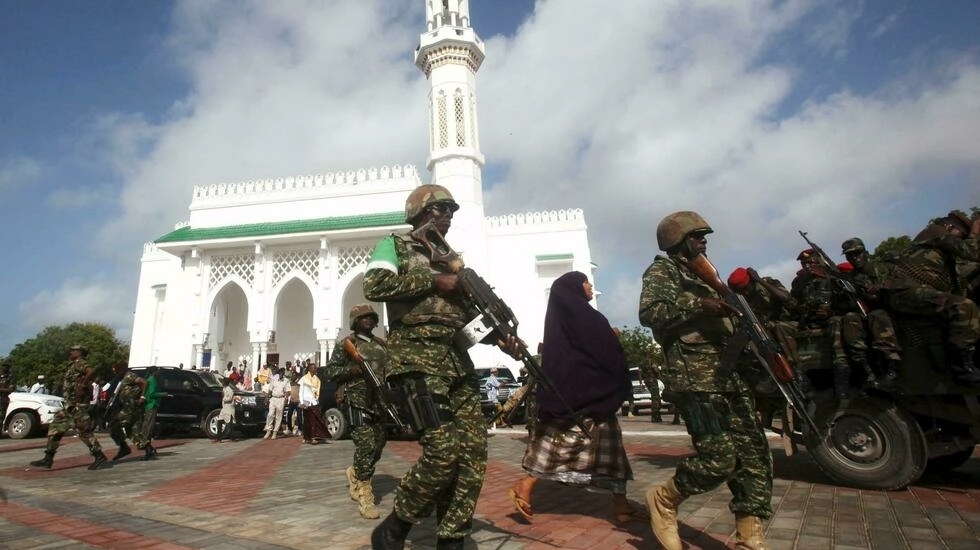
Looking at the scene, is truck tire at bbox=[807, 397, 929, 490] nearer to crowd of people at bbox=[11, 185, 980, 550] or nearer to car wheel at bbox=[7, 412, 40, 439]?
crowd of people at bbox=[11, 185, 980, 550]

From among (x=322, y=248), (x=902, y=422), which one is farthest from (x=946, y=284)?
(x=322, y=248)

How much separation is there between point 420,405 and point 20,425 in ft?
47.0

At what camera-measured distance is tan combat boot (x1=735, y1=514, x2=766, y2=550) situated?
9.12ft

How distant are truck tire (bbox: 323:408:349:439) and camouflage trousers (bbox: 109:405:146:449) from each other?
3443mm

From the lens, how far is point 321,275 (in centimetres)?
2431

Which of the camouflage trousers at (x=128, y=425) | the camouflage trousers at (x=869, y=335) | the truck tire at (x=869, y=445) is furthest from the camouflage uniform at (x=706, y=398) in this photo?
the camouflage trousers at (x=128, y=425)

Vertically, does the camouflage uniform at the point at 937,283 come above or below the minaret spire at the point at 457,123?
below

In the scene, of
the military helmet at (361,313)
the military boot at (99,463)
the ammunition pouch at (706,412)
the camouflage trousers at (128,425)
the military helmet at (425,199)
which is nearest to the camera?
the ammunition pouch at (706,412)

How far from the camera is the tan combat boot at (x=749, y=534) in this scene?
2781 mm

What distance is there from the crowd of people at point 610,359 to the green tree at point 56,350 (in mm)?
52540

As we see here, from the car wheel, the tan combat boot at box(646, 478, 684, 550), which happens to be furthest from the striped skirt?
the car wheel

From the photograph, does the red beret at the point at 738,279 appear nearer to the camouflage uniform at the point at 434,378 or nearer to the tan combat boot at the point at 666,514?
the tan combat boot at the point at 666,514

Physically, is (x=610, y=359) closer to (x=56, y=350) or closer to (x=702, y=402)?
(x=702, y=402)

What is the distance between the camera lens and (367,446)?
4598 mm
